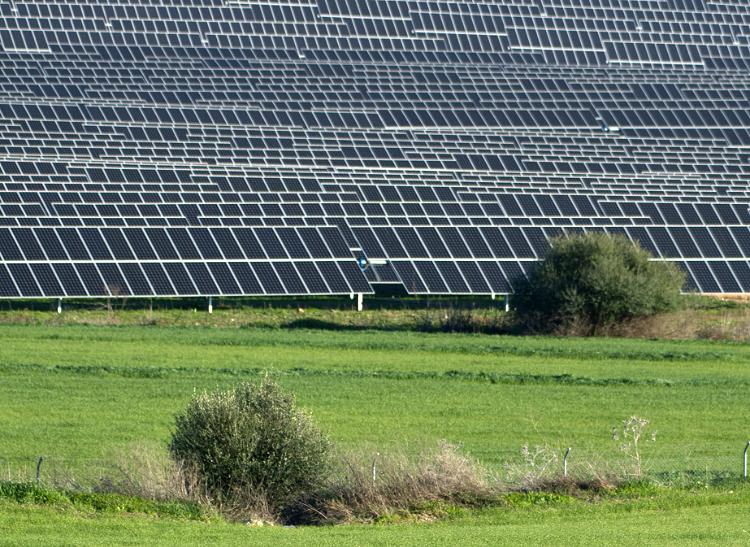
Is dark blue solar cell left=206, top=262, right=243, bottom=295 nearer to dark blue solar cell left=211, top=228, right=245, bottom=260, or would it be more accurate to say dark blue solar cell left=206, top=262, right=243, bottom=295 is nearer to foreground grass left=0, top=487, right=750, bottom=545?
dark blue solar cell left=211, top=228, right=245, bottom=260

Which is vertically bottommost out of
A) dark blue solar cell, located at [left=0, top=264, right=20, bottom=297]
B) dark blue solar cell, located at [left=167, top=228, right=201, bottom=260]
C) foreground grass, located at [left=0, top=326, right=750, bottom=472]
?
foreground grass, located at [left=0, top=326, right=750, bottom=472]

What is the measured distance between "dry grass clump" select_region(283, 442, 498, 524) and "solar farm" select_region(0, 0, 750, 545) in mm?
436

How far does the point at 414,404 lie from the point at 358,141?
34713 millimetres

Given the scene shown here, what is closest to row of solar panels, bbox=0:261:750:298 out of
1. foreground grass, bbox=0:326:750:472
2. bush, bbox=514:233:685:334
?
bush, bbox=514:233:685:334

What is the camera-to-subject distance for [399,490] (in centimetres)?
1727

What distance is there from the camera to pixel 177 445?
18031 mm

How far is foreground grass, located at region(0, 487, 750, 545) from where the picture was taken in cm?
1476

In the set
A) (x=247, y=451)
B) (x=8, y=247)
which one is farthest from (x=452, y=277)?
(x=247, y=451)

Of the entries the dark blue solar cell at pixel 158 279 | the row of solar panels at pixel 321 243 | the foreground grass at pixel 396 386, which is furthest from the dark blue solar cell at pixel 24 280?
the foreground grass at pixel 396 386

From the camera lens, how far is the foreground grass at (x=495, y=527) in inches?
581

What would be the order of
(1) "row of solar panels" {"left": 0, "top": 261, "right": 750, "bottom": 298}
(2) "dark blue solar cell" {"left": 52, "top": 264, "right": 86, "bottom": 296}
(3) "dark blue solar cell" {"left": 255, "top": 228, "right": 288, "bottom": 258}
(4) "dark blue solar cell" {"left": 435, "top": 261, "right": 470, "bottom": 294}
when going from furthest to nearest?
1. (4) "dark blue solar cell" {"left": 435, "top": 261, "right": 470, "bottom": 294}
2. (3) "dark blue solar cell" {"left": 255, "top": 228, "right": 288, "bottom": 258}
3. (1) "row of solar panels" {"left": 0, "top": 261, "right": 750, "bottom": 298}
4. (2) "dark blue solar cell" {"left": 52, "top": 264, "right": 86, "bottom": 296}

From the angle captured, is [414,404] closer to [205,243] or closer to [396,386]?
[396,386]

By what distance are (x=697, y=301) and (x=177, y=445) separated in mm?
29149

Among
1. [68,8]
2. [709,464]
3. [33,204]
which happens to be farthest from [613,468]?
[68,8]
